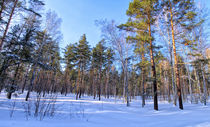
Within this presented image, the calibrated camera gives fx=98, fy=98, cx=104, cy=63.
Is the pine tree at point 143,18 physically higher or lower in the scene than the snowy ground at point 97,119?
higher

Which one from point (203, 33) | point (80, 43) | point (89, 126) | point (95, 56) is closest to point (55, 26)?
point (80, 43)

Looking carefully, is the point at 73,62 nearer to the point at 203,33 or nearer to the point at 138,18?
the point at 138,18

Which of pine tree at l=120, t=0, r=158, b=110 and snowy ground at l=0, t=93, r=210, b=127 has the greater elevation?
pine tree at l=120, t=0, r=158, b=110

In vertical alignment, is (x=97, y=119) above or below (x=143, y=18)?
below

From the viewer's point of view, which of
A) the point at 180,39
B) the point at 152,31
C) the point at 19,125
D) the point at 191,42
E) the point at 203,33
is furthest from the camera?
the point at 203,33

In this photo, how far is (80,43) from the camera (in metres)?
18.8

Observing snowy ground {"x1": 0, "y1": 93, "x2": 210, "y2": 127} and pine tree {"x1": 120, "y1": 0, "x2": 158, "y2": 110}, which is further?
pine tree {"x1": 120, "y1": 0, "x2": 158, "y2": 110}

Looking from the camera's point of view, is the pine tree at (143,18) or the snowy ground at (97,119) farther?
the pine tree at (143,18)

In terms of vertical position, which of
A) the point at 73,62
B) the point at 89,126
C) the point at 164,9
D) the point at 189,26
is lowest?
the point at 89,126

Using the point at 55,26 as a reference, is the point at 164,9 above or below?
above

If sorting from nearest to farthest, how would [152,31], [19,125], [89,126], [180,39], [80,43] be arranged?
1. [19,125]
2. [89,126]
3. [180,39]
4. [152,31]
5. [80,43]

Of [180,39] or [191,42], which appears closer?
[191,42]

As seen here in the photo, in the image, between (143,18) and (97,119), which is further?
(143,18)

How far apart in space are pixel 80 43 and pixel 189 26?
15878 mm
